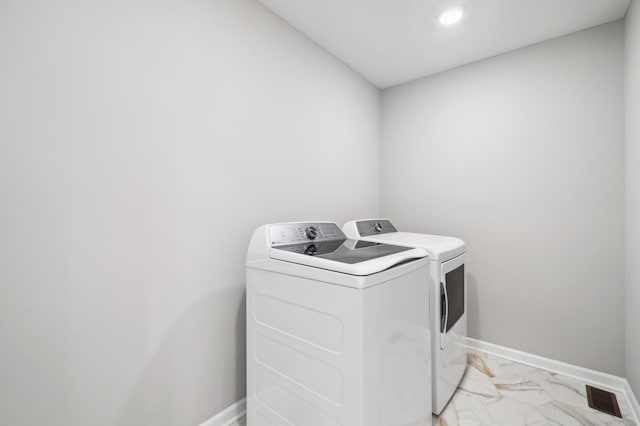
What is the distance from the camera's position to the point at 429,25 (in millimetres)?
1905

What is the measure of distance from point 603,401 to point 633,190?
4.38 feet

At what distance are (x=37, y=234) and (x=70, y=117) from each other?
45 centimetres

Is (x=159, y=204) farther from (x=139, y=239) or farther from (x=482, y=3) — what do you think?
(x=482, y=3)

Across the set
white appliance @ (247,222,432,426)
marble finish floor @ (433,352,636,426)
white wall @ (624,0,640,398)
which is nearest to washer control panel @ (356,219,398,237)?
white appliance @ (247,222,432,426)

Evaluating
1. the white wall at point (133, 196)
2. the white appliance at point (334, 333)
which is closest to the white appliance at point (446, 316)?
the white appliance at point (334, 333)

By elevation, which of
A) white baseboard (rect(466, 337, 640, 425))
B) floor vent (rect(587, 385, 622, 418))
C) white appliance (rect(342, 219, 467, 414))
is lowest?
floor vent (rect(587, 385, 622, 418))

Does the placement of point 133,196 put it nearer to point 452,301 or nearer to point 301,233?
point 301,233

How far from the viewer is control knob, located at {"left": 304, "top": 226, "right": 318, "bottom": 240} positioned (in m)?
1.58

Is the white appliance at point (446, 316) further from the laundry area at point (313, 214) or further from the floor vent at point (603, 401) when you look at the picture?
the floor vent at point (603, 401)

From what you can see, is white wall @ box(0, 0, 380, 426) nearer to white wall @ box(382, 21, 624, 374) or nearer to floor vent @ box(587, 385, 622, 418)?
white wall @ box(382, 21, 624, 374)

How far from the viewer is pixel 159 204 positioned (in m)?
1.28

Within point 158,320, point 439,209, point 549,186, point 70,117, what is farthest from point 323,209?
point 549,186

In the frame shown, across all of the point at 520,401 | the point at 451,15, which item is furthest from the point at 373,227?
the point at 451,15

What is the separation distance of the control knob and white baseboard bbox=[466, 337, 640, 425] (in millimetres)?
1847
